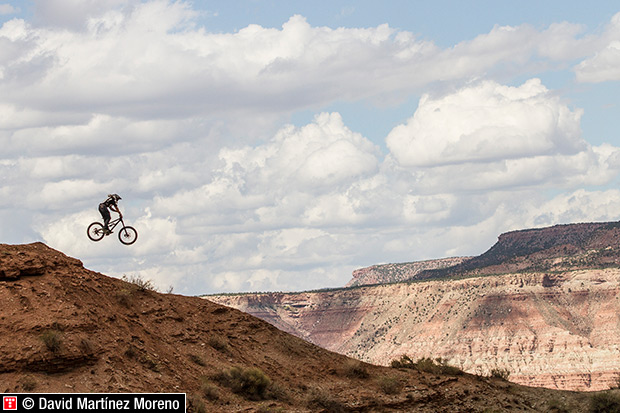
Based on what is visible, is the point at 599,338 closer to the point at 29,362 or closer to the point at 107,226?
the point at 107,226

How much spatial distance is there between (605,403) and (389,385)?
1209 centimetres

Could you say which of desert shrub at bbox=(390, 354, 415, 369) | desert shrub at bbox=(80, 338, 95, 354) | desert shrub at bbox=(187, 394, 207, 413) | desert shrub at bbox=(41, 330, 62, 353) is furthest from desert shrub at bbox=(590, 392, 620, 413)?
desert shrub at bbox=(41, 330, 62, 353)

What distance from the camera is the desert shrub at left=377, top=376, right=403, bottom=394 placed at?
39.8 m

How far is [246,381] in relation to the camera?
114 feet

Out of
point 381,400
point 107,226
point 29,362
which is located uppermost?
point 107,226

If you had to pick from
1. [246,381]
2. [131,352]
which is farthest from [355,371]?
[131,352]

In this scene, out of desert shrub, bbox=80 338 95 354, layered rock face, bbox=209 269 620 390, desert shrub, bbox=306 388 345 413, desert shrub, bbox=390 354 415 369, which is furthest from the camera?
layered rock face, bbox=209 269 620 390

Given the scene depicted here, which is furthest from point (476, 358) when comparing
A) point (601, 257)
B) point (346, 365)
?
point (346, 365)

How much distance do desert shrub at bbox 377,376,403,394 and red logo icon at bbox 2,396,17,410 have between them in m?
17.7

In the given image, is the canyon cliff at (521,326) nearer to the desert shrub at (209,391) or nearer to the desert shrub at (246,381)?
the desert shrub at (246,381)

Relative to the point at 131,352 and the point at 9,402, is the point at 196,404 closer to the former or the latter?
the point at 131,352

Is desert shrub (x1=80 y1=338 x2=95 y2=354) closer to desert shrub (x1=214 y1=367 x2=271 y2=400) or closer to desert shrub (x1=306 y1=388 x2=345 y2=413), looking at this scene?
desert shrub (x1=214 y1=367 x2=271 y2=400)

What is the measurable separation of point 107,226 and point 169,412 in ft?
53.4

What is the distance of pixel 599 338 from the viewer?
548 feet
